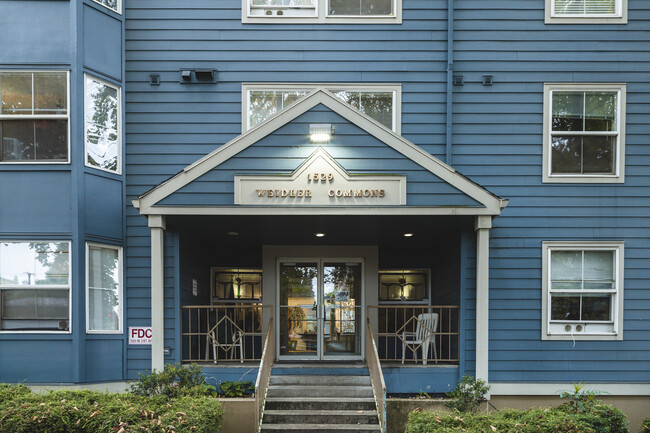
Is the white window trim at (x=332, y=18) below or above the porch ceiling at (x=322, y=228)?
above

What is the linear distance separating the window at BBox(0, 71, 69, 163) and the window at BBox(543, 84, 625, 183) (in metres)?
8.07

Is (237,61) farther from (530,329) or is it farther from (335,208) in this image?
(530,329)

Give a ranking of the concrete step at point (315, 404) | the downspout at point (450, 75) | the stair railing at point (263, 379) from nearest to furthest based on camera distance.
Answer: the stair railing at point (263, 379) → the concrete step at point (315, 404) → the downspout at point (450, 75)

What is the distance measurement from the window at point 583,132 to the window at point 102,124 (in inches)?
292

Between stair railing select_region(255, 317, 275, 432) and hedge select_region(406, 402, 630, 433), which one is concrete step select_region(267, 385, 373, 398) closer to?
stair railing select_region(255, 317, 275, 432)

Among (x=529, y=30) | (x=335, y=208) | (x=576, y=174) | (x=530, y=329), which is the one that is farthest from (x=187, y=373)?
(x=529, y=30)

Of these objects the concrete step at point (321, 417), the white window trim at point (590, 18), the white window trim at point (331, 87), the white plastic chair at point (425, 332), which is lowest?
the concrete step at point (321, 417)

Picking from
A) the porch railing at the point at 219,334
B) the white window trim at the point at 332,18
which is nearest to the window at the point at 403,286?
the porch railing at the point at 219,334

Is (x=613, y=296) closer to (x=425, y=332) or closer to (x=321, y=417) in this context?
(x=425, y=332)

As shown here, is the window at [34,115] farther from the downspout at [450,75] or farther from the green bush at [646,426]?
the green bush at [646,426]

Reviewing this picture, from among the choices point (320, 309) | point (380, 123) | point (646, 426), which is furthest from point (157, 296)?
point (646, 426)

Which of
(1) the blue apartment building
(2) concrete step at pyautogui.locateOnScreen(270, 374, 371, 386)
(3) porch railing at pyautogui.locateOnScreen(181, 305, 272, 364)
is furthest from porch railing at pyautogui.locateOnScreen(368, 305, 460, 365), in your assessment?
(3) porch railing at pyautogui.locateOnScreen(181, 305, 272, 364)

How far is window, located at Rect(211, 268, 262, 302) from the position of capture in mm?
10945

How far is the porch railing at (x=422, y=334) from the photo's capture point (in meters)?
8.73
